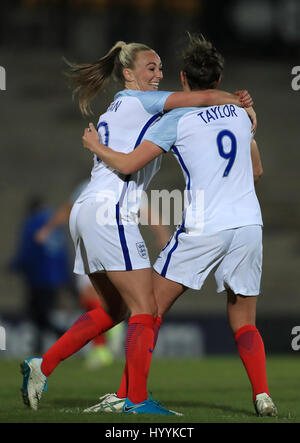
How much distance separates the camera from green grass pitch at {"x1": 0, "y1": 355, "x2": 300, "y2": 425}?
532 centimetres

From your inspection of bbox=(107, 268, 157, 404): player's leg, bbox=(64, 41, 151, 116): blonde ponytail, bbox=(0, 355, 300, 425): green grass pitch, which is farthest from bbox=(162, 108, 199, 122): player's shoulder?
bbox=(0, 355, 300, 425): green grass pitch

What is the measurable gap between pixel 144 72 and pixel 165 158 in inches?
513

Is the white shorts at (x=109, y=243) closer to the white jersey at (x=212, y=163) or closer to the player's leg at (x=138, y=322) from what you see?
the player's leg at (x=138, y=322)

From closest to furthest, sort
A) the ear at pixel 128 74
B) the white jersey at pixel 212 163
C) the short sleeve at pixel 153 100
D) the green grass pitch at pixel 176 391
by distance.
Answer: the green grass pitch at pixel 176 391, the white jersey at pixel 212 163, the short sleeve at pixel 153 100, the ear at pixel 128 74

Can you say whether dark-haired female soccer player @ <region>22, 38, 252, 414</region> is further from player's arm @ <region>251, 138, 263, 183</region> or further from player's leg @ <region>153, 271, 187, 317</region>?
player's arm @ <region>251, 138, 263, 183</region>

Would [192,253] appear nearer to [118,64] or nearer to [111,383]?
[118,64]

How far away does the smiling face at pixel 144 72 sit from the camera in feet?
19.0

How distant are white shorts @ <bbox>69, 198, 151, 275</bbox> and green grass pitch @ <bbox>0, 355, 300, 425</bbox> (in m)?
0.83

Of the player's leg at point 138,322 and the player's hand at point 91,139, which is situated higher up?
the player's hand at point 91,139

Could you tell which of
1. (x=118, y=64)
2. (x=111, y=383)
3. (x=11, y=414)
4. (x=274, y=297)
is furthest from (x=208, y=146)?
(x=274, y=297)

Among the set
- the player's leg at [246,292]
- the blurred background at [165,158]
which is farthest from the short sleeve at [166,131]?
the blurred background at [165,158]

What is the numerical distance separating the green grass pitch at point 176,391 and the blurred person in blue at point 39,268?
26.4 inches

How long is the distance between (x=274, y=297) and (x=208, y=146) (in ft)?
35.3

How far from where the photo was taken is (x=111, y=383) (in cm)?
856
